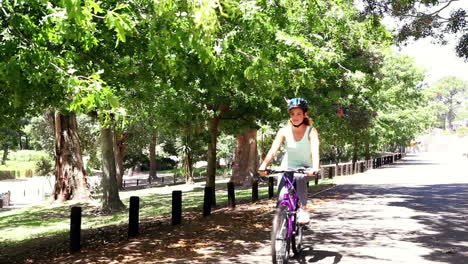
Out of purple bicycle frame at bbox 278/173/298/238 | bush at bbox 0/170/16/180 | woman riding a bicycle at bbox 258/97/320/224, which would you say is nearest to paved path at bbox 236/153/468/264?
purple bicycle frame at bbox 278/173/298/238

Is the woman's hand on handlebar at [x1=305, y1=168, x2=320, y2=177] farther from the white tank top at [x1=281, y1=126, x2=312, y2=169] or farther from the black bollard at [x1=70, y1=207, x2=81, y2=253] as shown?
the black bollard at [x1=70, y1=207, x2=81, y2=253]

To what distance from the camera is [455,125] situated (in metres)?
189

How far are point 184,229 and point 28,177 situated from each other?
192 ft

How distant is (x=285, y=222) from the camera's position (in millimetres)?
5852

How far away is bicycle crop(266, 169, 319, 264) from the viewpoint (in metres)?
5.66

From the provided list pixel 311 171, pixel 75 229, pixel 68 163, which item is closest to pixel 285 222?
pixel 311 171

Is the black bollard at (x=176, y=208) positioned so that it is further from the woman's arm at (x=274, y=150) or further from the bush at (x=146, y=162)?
the bush at (x=146, y=162)

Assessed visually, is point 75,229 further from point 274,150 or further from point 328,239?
point 328,239

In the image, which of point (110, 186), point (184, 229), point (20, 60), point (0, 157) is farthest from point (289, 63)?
point (0, 157)

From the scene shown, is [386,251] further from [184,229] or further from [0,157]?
[0,157]

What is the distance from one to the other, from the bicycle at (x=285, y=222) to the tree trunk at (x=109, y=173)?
48.7 ft

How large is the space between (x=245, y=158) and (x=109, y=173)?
35.3 feet

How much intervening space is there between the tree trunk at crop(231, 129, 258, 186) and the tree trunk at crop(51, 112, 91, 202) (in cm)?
888

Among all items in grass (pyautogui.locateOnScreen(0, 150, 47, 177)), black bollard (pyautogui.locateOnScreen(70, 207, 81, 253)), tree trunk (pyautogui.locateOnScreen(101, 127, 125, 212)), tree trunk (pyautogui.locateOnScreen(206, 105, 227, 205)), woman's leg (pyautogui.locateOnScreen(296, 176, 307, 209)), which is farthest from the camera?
grass (pyautogui.locateOnScreen(0, 150, 47, 177))
